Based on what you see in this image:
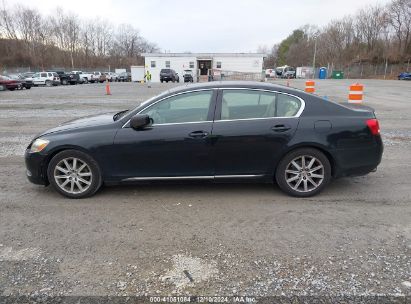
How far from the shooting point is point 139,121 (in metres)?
4.24

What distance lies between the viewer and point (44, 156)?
14.4 ft

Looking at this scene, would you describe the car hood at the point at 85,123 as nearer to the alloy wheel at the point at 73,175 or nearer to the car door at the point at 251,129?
the alloy wheel at the point at 73,175

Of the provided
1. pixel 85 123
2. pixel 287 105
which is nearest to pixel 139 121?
pixel 85 123

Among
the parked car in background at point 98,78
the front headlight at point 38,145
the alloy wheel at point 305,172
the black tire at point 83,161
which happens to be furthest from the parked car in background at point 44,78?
the alloy wheel at point 305,172

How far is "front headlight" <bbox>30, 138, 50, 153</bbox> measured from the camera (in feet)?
14.4

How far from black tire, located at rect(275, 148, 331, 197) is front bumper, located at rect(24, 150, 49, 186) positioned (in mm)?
3204

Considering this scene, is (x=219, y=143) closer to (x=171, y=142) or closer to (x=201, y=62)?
(x=171, y=142)

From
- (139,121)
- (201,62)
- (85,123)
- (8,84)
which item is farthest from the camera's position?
(201,62)

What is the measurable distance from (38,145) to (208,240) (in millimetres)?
2712

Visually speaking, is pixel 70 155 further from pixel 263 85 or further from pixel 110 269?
pixel 263 85

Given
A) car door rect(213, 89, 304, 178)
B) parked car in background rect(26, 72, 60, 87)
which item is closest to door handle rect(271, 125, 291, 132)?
car door rect(213, 89, 304, 178)

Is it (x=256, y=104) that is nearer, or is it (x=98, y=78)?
(x=256, y=104)

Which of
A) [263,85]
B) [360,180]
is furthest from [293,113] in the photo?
[360,180]

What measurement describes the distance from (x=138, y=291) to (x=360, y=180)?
397 cm
